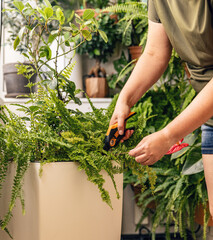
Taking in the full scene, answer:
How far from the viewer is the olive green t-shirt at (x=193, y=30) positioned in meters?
0.78

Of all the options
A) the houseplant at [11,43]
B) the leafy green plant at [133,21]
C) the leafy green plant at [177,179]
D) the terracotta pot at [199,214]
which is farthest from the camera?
the houseplant at [11,43]

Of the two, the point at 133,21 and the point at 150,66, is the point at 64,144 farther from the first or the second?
the point at 133,21

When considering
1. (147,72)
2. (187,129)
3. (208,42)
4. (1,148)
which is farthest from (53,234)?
(208,42)

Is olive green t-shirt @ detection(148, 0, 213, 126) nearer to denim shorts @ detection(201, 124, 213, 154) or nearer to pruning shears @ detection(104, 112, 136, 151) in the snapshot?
denim shorts @ detection(201, 124, 213, 154)

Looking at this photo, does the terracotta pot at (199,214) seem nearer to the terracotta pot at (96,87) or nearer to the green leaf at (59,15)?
the terracotta pot at (96,87)

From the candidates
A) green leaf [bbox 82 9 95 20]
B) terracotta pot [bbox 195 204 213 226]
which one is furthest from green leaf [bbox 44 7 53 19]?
terracotta pot [bbox 195 204 213 226]

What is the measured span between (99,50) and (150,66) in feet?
3.71

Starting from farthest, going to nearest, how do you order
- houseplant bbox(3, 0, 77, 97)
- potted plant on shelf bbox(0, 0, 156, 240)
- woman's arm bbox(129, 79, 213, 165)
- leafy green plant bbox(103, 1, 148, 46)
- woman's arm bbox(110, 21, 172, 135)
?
houseplant bbox(3, 0, 77, 97), leafy green plant bbox(103, 1, 148, 46), woman's arm bbox(110, 21, 172, 135), potted plant on shelf bbox(0, 0, 156, 240), woman's arm bbox(129, 79, 213, 165)

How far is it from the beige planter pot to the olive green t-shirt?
18.7 inches

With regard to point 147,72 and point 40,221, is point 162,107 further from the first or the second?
point 40,221

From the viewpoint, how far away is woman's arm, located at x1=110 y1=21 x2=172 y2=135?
3.18ft

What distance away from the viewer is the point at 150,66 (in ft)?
3.24

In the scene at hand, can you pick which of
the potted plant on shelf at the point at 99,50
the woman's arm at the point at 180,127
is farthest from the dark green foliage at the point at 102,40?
the woman's arm at the point at 180,127

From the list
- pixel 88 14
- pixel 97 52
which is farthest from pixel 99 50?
pixel 88 14
